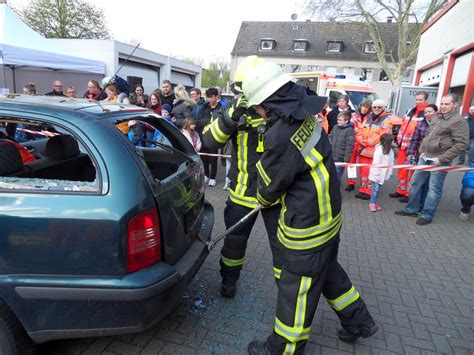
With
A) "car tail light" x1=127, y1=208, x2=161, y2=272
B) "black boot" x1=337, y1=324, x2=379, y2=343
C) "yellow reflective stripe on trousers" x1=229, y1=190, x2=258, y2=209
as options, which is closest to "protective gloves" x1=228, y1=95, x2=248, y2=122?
"yellow reflective stripe on trousers" x1=229, y1=190, x2=258, y2=209

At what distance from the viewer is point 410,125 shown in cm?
619

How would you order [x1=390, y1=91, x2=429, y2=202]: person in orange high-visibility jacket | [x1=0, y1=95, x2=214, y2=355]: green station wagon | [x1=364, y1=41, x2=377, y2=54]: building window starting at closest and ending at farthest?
[x1=0, y1=95, x2=214, y2=355]: green station wagon, [x1=390, y1=91, x2=429, y2=202]: person in orange high-visibility jacket, [x1=364, y1=41, x2=377, y2=54]: building window

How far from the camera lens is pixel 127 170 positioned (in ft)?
6.32

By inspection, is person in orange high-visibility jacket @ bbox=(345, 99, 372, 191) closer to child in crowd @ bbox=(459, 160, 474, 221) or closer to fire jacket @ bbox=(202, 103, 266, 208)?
child in crowd @ bbox=(459, 160, 474, 221)

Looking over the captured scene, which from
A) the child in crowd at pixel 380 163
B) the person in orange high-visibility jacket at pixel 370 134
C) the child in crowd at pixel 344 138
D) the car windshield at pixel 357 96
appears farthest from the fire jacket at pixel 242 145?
the car windshield at pixel 357 96

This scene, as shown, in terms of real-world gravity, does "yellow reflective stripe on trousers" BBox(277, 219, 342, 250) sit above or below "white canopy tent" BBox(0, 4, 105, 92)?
below

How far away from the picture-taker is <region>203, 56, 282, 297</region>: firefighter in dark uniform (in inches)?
99.4

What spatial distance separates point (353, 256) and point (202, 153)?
11.2 feet

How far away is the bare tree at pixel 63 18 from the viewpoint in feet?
85.5

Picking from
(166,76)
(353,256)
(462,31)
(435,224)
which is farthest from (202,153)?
(166,76)

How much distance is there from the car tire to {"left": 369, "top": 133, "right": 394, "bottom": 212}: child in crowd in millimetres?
5095

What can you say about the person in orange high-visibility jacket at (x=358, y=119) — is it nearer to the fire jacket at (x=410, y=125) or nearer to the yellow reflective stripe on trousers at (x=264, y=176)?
the fire jacket at (x=410, y=125)

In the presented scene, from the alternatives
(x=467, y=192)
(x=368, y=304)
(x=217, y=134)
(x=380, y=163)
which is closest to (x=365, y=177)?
(x=380, y=163)

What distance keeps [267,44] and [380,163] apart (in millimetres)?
38039
